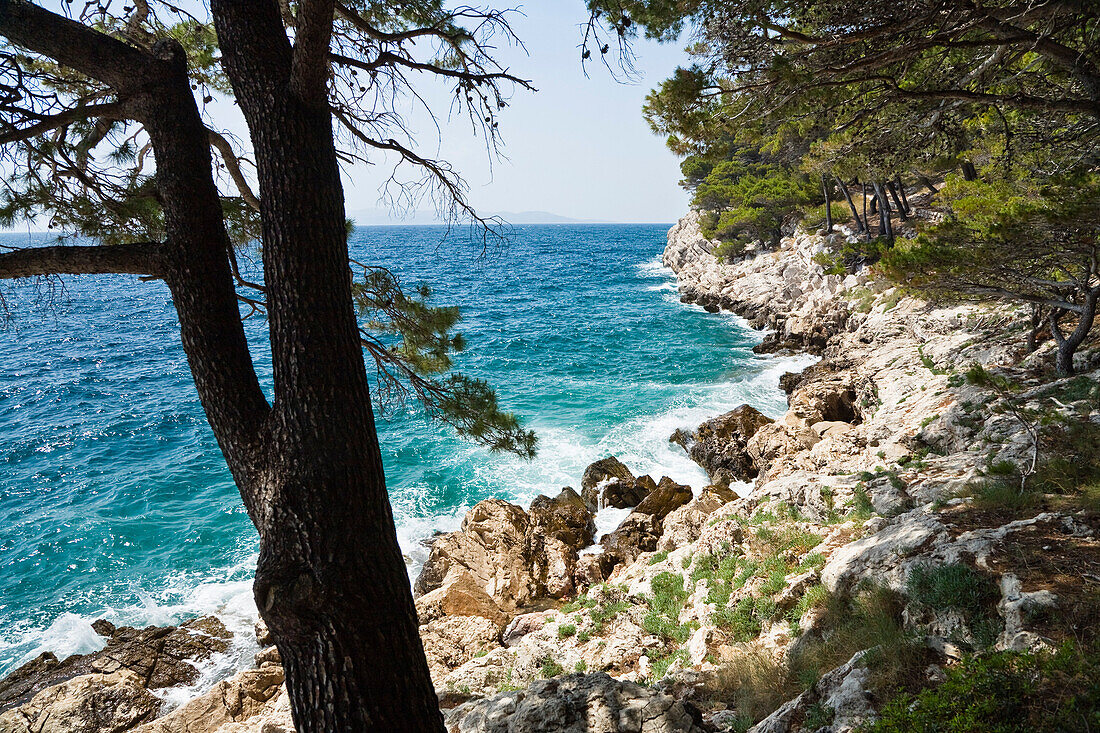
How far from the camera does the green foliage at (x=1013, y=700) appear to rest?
2186 mm

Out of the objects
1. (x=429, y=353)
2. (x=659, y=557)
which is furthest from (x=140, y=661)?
(x=659, y=557)

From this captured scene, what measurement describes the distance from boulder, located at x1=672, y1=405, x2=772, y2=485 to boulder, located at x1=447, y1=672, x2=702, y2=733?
8.94m

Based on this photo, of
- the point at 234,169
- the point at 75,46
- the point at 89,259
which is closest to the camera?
the point at 75,46

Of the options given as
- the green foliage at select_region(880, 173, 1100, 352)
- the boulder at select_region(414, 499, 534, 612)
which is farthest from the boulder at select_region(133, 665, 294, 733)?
the green foliage at select_region(880, 173, 1100, 352)

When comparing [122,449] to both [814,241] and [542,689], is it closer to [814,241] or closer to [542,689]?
[542,689]

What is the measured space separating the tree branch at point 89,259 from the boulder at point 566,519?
899 centimetres

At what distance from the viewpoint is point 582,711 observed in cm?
379

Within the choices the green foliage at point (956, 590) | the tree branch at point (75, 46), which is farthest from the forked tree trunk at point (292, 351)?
the green foliage at point (956, 590)

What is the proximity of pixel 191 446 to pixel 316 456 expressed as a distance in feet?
59.1

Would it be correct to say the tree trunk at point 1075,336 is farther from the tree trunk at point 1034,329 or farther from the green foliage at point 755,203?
the green foliage at point 755,203

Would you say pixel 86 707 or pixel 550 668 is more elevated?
pixel 550 668

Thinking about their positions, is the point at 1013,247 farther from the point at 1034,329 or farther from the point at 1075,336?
the point at 1034,329

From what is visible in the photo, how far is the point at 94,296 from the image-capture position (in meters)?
49.9

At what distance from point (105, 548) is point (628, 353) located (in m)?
19.6
